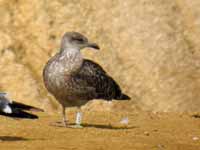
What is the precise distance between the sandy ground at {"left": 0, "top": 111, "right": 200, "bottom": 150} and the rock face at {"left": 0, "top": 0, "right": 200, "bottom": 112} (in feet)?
7.86

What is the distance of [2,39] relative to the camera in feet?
70.4

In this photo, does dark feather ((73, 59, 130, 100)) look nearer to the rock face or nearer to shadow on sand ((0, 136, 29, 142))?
shadow on sand ((0, 136, 29, 142))

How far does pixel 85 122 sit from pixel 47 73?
5.99 ft

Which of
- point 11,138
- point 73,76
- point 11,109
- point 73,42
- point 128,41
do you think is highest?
point 128,41

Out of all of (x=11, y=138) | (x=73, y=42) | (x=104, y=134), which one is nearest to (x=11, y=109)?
(x=11, y=138)

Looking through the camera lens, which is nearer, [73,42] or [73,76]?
[73,76]

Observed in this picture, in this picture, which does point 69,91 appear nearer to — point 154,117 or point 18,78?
point 154,117

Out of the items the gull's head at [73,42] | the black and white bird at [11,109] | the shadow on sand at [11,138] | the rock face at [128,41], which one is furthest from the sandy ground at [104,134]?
the rock face at [128,41]

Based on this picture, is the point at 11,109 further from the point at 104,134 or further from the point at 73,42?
the point at 73,42

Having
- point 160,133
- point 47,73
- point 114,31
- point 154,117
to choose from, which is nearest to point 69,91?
point 47,73

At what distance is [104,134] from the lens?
1496 centimetres

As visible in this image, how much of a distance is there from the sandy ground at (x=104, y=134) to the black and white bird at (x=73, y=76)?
1.72 feet

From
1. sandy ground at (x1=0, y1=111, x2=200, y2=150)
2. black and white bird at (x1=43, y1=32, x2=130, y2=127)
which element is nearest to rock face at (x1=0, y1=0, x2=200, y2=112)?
sandy ground at (x1=0, y1=111, x2=200, y2=150)

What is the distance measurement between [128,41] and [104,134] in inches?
295
